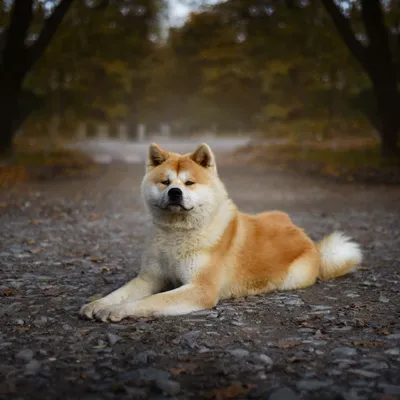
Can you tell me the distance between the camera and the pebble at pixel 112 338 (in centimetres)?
395

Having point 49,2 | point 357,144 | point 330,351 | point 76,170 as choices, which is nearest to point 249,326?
point 330,351

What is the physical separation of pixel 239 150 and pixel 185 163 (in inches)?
946

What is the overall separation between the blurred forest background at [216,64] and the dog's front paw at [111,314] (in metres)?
14.8

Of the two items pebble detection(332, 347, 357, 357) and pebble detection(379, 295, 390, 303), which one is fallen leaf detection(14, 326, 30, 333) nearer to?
pebble detection(332, 347, 357, 357)

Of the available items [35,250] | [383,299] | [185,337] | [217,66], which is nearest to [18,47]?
[35,250]

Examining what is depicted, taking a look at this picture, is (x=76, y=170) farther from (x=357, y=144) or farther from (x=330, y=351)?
(x=330, y=351)

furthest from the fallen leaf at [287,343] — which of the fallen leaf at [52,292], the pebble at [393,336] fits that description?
the fallen leaf at [52,292]

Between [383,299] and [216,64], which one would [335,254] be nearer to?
[383,299]

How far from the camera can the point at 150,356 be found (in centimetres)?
368

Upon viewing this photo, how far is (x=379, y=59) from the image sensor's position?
17891mm

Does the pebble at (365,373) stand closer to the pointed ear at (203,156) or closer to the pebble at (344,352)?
the pebble at (344,352)

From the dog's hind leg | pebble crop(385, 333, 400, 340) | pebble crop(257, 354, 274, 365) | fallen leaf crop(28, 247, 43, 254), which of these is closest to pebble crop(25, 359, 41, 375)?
pebble crop(257, 354, 274, 365)

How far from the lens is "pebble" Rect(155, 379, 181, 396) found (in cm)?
314

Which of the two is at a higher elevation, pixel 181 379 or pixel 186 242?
pixel 186 242
